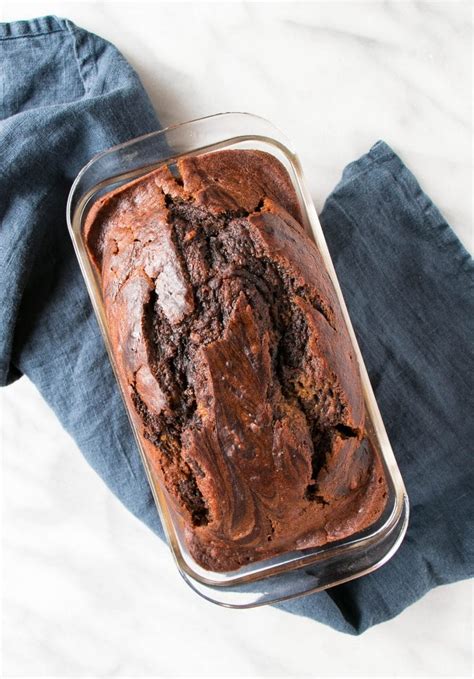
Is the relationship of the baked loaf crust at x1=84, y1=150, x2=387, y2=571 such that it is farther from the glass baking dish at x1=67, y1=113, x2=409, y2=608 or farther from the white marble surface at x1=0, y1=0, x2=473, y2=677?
the white marble surface at x1=0, y1=0, x2=473, y2=677

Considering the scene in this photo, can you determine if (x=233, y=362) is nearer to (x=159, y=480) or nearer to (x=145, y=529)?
(x=159, y=480)

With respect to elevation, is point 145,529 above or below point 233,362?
below

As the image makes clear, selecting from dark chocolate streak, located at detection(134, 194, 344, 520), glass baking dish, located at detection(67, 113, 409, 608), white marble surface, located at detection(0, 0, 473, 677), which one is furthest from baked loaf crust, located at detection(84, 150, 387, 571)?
white marble surface, located at detection(0, 0, 473, 677)

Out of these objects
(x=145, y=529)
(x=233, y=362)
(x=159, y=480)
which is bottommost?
(x=145, y=529)

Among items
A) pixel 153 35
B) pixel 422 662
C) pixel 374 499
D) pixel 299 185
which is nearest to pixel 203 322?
pixel 299 185

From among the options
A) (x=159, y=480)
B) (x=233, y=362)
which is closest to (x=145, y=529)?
(x=159, y=480)

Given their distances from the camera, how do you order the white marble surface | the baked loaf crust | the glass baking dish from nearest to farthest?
the baked loaf crust < the glass baking dish < the white marble surface
